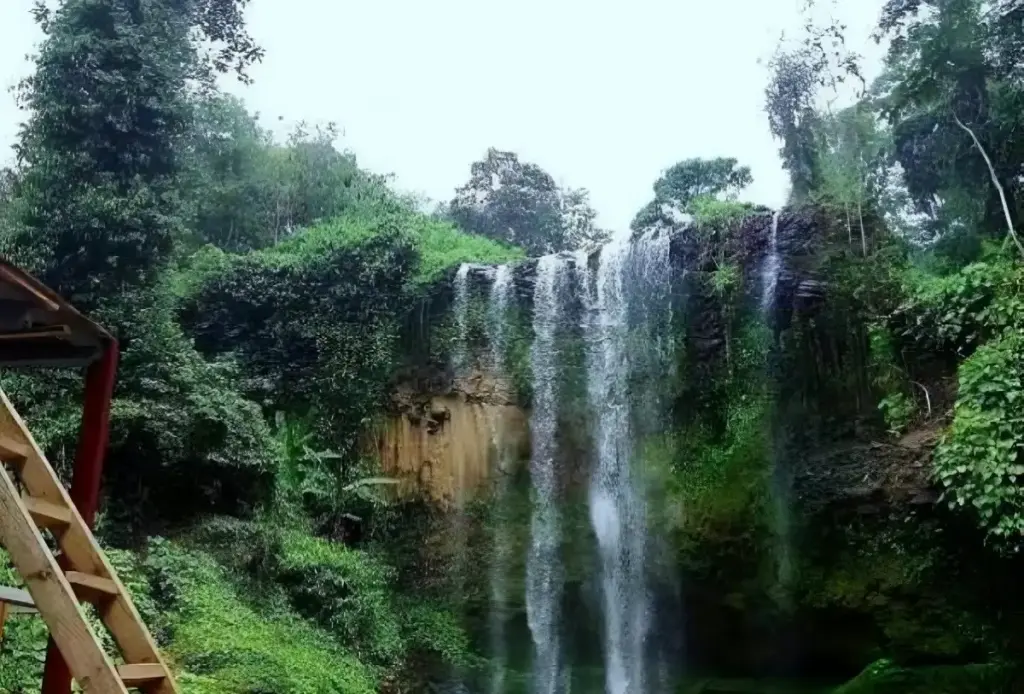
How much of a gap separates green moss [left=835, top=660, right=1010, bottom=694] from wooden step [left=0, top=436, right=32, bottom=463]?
9.91 meters

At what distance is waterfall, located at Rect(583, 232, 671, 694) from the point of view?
12844 millimetres

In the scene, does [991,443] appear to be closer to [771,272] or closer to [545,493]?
[771,272]

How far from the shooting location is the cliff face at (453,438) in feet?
45.0

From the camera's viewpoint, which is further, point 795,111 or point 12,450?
point 795,111

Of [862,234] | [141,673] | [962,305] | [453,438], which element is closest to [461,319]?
[453,438]

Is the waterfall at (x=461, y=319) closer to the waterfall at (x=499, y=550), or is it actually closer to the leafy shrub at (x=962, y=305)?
the waterfall at (x=499, y=550)

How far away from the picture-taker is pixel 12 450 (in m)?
3.01

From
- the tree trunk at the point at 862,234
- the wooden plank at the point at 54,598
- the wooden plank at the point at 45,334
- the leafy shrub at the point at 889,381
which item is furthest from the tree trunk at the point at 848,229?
the wooden plank at the point at 54,598

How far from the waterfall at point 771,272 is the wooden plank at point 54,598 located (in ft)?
37.0

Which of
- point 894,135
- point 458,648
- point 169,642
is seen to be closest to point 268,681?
point 169,642

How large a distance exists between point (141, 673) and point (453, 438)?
11.0 metres

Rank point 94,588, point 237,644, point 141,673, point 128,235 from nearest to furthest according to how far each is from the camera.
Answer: point 141,673
point 94,588
point 237,644
point 128,235

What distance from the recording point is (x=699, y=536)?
12367 millimetres

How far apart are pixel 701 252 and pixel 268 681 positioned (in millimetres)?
8550
